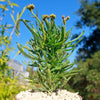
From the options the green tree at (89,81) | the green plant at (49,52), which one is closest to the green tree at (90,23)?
the green tree at (89,81)

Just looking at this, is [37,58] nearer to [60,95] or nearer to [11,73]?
[60,95]

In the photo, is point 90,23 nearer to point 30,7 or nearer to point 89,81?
point 89,81

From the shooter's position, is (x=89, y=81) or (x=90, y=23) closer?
(x=89, y=81)

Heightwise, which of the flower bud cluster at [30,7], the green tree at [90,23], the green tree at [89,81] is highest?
the green tree at [90,23]

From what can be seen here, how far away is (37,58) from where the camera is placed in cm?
131

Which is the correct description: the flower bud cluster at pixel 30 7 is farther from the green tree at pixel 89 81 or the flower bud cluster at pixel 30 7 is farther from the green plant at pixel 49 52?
the green tree at pixel 89 81

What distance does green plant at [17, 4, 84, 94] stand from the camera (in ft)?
4.15

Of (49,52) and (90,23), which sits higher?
(90,23)

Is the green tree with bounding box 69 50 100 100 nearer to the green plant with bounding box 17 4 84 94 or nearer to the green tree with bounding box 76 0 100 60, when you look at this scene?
the green tree with bounding box 76 0 100 60

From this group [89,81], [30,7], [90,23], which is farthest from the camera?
[90,23]

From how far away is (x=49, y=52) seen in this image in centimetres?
133

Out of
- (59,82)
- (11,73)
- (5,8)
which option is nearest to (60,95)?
(59,82)

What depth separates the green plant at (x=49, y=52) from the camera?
4.15ft

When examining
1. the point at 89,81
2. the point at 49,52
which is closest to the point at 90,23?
the point at 89,81
